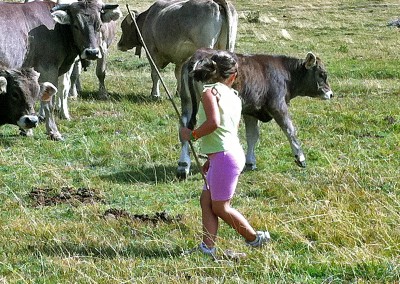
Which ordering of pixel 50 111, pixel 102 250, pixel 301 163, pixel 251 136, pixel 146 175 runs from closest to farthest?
1. pixel 102 250
2. pixel 146 175
3. pixel 301 163
4. pixel 251 136
5. pixel 50 111

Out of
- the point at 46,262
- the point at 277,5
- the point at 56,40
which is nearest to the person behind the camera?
the point at 46,262

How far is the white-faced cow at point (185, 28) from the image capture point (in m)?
14.9

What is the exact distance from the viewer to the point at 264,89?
33.9ft

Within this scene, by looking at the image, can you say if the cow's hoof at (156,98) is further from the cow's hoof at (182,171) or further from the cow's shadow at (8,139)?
the cow's hoof at (182,171)

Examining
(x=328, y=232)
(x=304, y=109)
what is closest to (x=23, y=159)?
(x=328, y=232)

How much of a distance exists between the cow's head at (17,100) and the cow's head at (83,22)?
312 cm

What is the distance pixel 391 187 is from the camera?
9000 mm

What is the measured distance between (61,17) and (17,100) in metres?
3.50

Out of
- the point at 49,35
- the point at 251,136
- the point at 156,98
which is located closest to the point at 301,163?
the point at 251,136

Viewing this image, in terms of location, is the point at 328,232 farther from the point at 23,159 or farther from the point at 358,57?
the point at 358,57

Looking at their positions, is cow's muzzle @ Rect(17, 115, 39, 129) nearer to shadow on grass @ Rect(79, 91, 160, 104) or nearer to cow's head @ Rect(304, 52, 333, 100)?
cow's head @ Rect(304, 52, 333, 100)

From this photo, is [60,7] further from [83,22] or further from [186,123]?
[186,123]

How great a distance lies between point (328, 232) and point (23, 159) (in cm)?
491

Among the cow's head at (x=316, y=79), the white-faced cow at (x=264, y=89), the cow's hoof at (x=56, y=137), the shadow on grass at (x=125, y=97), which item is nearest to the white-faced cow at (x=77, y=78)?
the shadow on grass at (x=125, y=97)
